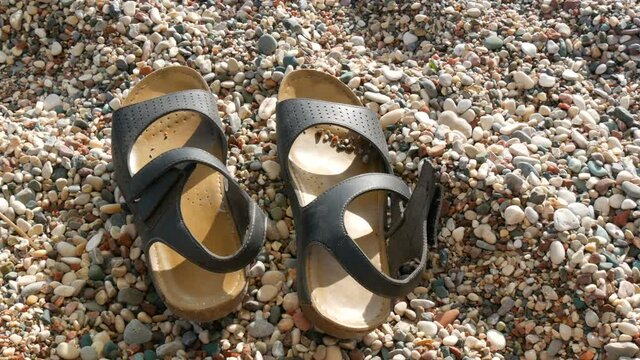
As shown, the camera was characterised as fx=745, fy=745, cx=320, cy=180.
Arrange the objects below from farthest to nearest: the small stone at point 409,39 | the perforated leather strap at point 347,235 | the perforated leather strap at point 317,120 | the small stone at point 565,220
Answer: the small stone at point 409,39 < the perforated leather strap at point 317,120 < the small stone at point 565,220 < the perforated leather strap at point 347,235

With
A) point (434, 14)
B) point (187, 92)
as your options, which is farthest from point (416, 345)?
point (434, 14)

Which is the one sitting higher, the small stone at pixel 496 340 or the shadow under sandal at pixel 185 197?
the shadow under sandal at pixel 185 197

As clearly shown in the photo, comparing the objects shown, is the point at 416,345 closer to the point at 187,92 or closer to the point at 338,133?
the point at 338,133

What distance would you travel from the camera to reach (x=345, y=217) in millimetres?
2184

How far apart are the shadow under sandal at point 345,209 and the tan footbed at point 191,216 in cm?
19

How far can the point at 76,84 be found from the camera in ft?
8.30

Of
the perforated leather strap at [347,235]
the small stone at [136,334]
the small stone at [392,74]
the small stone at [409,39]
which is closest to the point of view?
the perforated leather strap at [347,235]

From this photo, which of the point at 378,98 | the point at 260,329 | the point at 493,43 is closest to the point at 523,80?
the point at 493,43

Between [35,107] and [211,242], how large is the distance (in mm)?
882

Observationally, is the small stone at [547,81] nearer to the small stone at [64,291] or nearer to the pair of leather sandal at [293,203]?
the pair of leather sandal at [293,203]

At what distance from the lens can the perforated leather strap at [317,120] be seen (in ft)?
7.07

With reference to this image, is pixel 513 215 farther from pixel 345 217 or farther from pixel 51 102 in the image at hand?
pixel 51 102

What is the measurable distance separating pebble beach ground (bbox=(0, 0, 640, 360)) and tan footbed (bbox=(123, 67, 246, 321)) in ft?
0.25

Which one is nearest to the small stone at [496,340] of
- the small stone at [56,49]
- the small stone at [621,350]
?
the small stone at [621,350]
